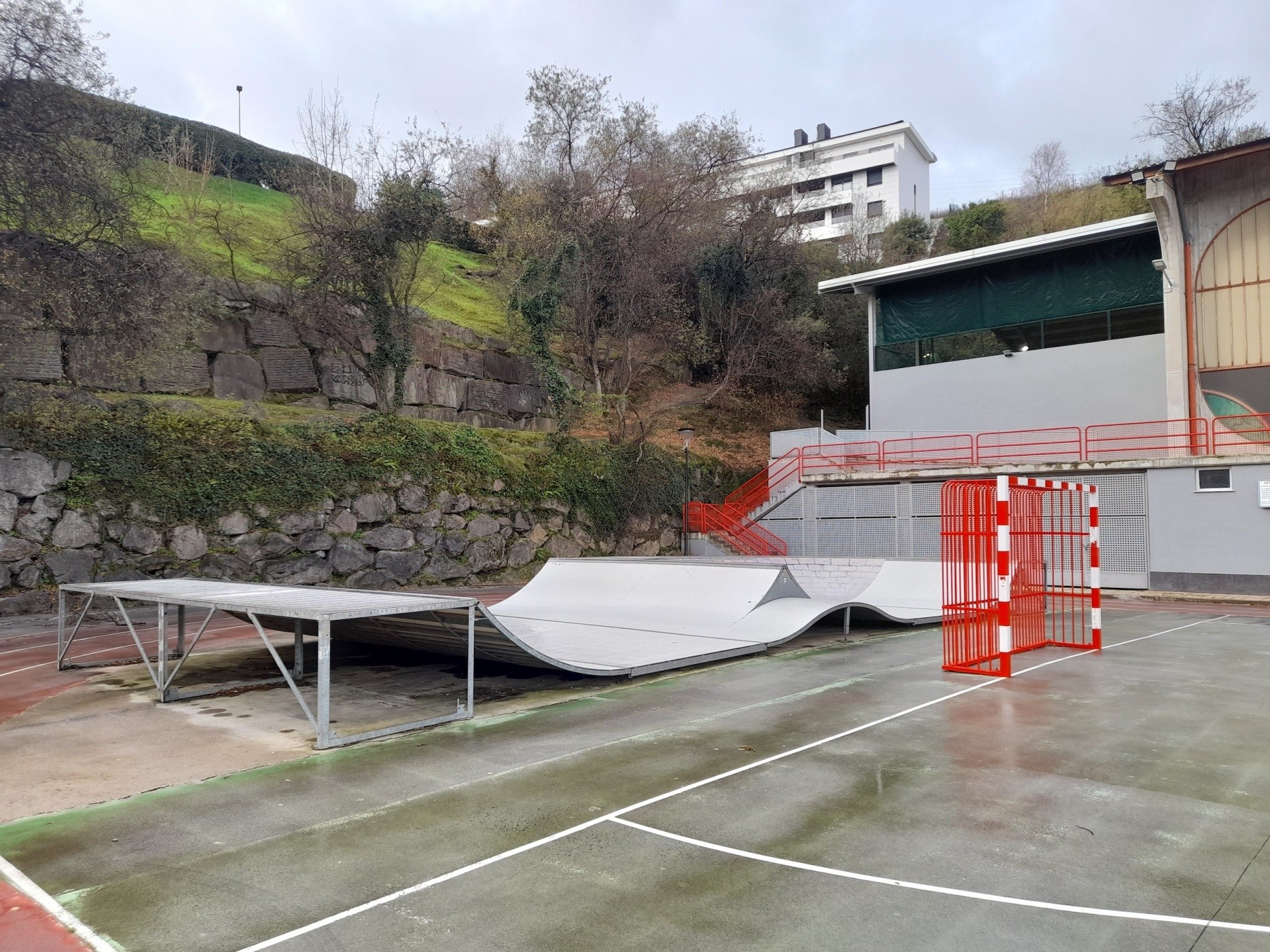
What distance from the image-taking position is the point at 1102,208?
150 ft

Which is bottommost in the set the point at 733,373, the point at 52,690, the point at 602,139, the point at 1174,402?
the point at 52,690

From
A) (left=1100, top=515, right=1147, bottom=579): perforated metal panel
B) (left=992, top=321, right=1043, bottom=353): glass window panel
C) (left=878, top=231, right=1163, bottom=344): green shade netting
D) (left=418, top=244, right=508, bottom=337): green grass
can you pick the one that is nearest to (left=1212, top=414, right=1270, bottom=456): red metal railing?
(left=1100, top=515, right=1147, bottom=579): perforated metal panel

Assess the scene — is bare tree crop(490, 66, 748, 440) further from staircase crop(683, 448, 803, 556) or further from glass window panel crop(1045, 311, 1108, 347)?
glass window panel crop(1045, 311, 1108, 347)

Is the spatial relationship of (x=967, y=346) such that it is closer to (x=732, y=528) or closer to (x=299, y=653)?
(x=732, y=528)

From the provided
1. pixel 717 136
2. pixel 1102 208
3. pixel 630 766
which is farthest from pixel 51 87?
pixel 1102 208

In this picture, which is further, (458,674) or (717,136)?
(717,136)

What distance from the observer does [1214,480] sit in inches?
798

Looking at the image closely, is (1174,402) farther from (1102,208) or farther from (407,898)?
(1102,208)

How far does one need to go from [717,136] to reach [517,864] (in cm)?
3822

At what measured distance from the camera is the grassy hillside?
963 inches

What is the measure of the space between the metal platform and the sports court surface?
470 mm

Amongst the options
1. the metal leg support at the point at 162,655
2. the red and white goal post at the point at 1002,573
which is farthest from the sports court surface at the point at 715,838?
the metal leg support at the point at 162,655

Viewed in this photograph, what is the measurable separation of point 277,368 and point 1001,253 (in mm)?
21489

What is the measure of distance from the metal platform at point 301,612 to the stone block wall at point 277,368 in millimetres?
A: 8809
